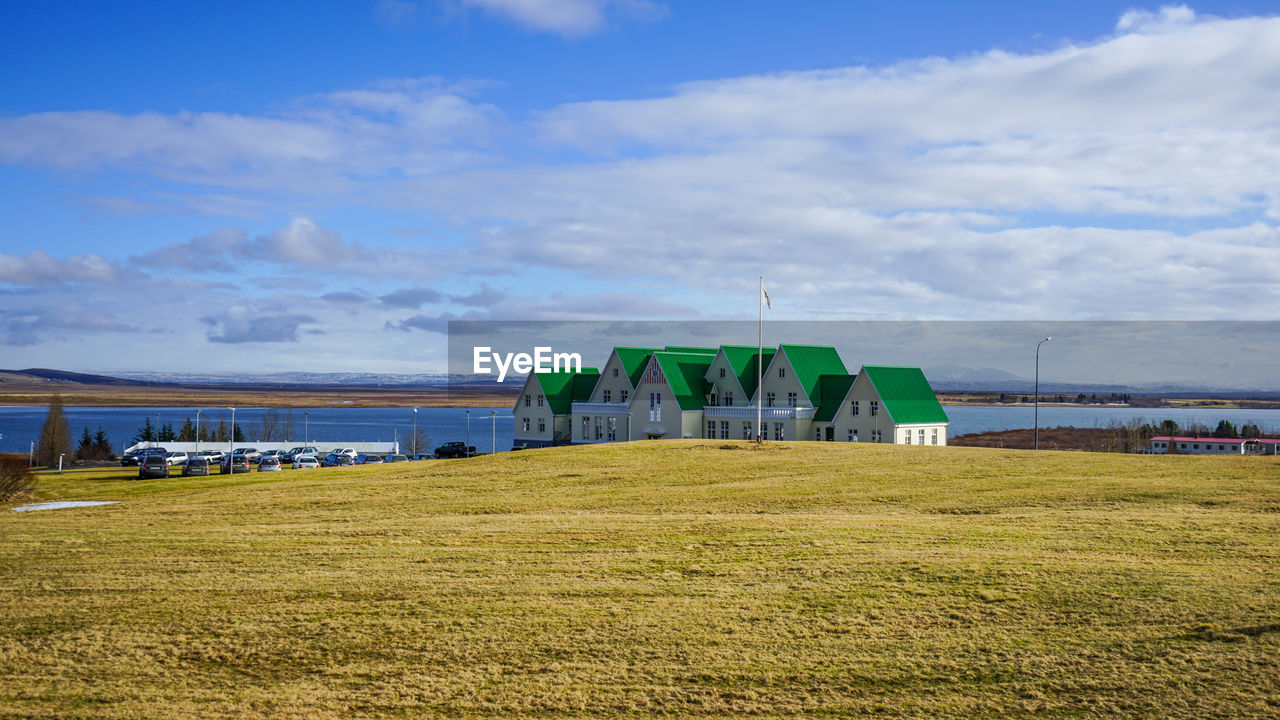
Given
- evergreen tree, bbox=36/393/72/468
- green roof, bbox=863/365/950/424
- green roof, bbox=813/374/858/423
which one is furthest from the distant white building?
evergreen tree, bbox=36/393/72/468

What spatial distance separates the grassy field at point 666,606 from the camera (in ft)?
44.7

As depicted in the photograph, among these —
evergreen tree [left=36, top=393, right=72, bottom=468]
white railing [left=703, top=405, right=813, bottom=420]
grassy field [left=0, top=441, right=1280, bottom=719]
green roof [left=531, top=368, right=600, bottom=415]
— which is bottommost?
evergreen tree [left=36, top=393, right=72, bottom=468]

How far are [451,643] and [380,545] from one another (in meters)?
9.76

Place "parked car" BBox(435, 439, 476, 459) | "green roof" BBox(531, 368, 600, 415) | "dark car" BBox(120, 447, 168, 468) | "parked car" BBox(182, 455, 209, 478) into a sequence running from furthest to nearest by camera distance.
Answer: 1. "dark car" BBox(120, 447, 168, 468)
2. "parked car" BBox(435, 439, 476, 459)
3. "green roof" BBox(531, 368, 600, 415)
4. "parked car" BBox(182, 455, 209, 478)

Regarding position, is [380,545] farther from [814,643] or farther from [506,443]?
[506,443]

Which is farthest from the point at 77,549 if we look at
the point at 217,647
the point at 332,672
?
the point at 332,672

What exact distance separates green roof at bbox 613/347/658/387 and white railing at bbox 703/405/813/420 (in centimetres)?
534

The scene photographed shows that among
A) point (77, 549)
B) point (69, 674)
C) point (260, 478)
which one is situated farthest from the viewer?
point (260, 478)

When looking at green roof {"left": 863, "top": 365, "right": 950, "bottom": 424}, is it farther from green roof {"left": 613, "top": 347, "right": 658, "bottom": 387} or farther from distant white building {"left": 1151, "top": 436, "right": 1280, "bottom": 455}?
distant white building {"left": 1151, "top": 436, "right": 1280, "bottom": 455}

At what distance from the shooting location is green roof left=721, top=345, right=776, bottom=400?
6206cm

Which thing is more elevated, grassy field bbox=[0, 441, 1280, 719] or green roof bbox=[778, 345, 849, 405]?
green roof bbox=[778, 345, 849, 405]

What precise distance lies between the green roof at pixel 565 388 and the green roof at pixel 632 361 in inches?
151

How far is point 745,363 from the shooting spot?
209 feet

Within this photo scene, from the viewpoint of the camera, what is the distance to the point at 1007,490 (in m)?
33.6
